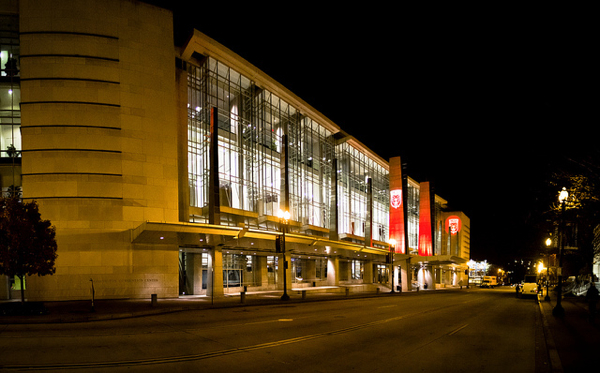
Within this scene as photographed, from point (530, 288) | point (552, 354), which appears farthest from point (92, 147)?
point (530, 288)

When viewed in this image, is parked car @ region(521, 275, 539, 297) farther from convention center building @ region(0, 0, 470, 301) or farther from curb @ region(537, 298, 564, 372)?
curb @ region(537, 298, 564, 372)

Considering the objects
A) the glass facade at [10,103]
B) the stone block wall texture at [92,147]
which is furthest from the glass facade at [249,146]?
the glass facade at [10,103]

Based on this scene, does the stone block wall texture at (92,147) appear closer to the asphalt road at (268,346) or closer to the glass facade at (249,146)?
the glass facade at (249,146)

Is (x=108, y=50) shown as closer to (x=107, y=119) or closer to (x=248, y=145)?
(x=107, y=119)

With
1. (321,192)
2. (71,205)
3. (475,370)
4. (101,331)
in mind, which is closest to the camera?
(475,370)

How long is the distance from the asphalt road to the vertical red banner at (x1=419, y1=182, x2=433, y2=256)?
62.5m

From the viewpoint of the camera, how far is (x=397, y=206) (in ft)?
218

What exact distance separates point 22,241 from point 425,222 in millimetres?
71615

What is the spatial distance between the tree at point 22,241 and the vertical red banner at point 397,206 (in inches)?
2098

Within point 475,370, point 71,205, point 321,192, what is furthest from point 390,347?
point 321,192

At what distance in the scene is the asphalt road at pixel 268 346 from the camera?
9.12 metres

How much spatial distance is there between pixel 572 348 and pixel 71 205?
2820 cm

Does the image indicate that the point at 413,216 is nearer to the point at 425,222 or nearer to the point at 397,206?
the point at 425,222

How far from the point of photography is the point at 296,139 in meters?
48.3
